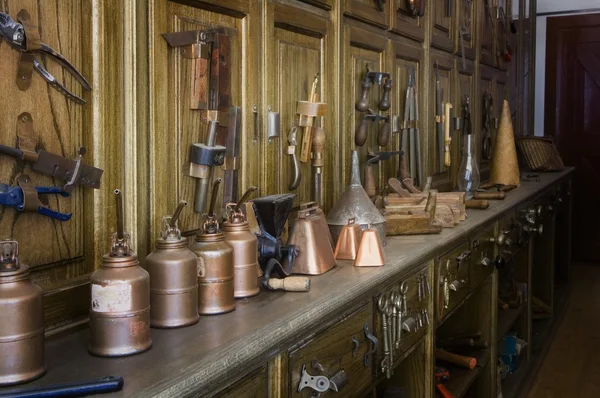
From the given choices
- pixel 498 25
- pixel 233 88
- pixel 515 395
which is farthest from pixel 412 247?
pixel 498 25

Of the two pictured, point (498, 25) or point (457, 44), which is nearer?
point (457, 44)

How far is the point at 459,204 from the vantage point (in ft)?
11.4

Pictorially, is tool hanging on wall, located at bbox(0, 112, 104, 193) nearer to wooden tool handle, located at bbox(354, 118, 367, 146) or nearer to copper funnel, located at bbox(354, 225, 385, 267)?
copper funnel, located at bbox(354, 225, 385, 267)

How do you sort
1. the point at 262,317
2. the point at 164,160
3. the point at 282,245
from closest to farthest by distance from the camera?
1. the point at 262,317
2. the point at 164,160
3. the point at 282,245

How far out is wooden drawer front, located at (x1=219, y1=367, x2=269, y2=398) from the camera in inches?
57.7

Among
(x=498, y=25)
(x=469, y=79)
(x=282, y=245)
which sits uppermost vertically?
(x=498, y=25)

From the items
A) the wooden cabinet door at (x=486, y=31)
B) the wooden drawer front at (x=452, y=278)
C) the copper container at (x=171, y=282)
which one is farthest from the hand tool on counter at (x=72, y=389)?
the wooden cabinet door at (x=486, y=31)

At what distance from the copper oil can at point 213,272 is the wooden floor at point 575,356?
3552mm

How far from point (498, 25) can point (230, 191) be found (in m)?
4.58

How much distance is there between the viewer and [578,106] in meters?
8.73

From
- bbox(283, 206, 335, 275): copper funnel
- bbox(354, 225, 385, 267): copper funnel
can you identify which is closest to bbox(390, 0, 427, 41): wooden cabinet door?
bbox(354, 225, 385, 267): copper funnel

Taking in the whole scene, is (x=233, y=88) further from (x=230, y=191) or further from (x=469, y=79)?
(x=469, y=79)

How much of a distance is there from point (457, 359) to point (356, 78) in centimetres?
146

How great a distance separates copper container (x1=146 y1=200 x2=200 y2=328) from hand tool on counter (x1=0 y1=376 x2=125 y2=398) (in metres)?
0.35
